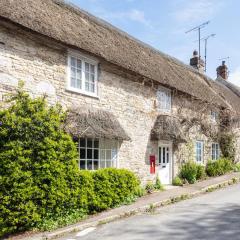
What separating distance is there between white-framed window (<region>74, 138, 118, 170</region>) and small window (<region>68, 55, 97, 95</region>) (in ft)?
5.49

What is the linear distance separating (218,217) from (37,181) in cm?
467

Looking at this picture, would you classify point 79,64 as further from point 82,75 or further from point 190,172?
point 190,172

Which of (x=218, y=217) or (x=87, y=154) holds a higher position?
(x=87, y=154)

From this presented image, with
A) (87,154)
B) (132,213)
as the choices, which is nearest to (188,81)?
(87,154)

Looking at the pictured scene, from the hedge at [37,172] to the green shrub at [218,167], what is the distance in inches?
389

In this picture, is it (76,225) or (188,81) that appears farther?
(188,81)

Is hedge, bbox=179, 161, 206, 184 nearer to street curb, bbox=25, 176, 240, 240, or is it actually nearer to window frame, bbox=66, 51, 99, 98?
street curb, bbox=25, 176, 240, 240

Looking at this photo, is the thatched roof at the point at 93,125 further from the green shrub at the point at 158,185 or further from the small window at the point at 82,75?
the green shrub at the point at 158,185

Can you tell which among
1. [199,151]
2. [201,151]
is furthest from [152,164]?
[201,151]

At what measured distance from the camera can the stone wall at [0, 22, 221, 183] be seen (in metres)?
9.69

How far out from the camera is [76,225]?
8.86 m

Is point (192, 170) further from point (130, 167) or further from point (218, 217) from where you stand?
point (218, 217)

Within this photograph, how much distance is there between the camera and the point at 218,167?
18828 mm

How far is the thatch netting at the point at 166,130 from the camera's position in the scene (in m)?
14.8
